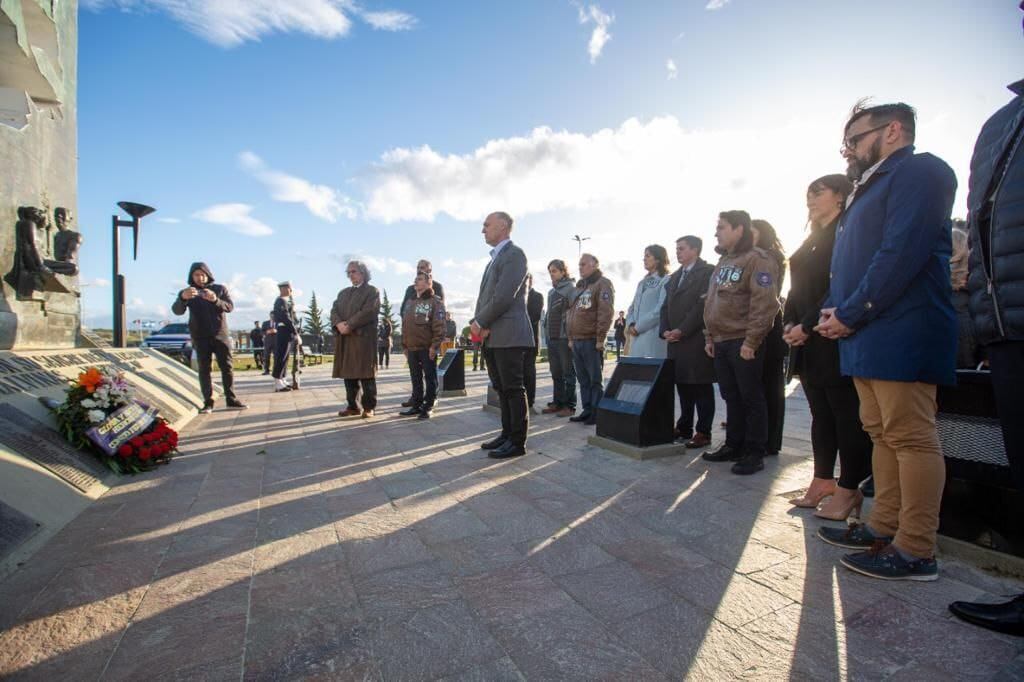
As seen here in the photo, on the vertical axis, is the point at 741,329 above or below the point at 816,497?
above

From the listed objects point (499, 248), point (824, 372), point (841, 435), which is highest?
point (499, 248)

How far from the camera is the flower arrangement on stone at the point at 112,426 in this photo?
3.71 m

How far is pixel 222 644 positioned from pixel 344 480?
2039 mm

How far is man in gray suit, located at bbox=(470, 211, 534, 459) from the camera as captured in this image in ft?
14.4

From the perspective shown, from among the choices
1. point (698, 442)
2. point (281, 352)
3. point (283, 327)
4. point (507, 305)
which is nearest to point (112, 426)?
point (507, 305)

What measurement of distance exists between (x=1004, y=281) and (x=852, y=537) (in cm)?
140

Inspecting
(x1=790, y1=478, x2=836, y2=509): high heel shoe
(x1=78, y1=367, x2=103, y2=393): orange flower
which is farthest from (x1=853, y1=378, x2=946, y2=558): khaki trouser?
(x1=78, y1=367, x2=103, y2=393): orange flower

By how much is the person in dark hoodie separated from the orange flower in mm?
2882

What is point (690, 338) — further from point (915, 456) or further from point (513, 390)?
point (915, 456)

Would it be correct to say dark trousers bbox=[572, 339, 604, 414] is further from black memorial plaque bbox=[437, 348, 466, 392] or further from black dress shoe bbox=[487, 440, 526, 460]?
black memorial plaque bbox=[437, 348, 466, 392]

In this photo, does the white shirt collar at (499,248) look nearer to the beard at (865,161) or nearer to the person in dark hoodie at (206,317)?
the beard at (865,161)

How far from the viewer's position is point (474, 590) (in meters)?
2.02

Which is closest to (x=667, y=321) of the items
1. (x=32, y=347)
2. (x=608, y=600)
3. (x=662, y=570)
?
(x=662, y=570)

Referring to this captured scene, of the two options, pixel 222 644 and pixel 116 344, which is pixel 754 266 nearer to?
pixel 222 644
